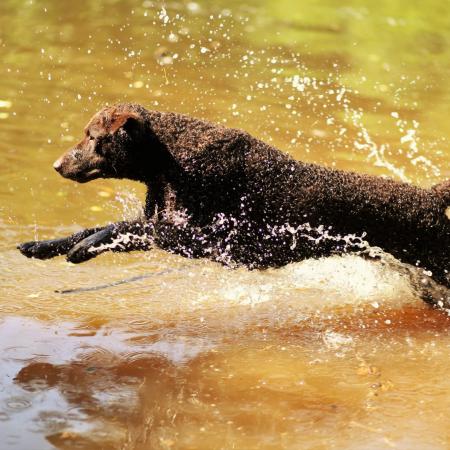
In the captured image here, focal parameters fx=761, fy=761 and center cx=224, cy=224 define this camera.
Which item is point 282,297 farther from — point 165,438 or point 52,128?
point 52,128

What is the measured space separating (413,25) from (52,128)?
11077 millimetres

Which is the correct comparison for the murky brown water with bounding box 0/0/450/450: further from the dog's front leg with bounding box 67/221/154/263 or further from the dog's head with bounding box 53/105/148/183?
the dog's head with bounding box 53/105/148/183

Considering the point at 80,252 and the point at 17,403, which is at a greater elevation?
the point at 80,252

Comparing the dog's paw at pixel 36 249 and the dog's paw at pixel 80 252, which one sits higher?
the dog's paw at pixel 80 252

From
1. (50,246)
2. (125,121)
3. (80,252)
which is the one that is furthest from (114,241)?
(125,121)

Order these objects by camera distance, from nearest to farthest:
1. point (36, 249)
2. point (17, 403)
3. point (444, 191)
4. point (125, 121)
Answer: point (17, 403) < point (125, 121) < point (36, 249) < point (444, 191)

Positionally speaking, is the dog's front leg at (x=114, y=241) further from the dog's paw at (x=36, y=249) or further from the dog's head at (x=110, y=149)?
the dog's head at (x=110, y=149)

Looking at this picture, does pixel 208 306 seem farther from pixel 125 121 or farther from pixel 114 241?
pixel 125 121

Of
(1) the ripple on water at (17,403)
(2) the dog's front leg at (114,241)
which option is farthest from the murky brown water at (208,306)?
(2) the dog's front leg at (114,241)

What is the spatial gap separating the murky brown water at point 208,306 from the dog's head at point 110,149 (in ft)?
3.45

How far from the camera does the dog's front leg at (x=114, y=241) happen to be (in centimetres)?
520

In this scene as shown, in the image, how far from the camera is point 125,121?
16.9 ft

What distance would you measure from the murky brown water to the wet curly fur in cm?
50

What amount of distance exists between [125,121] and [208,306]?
1.65 metres
